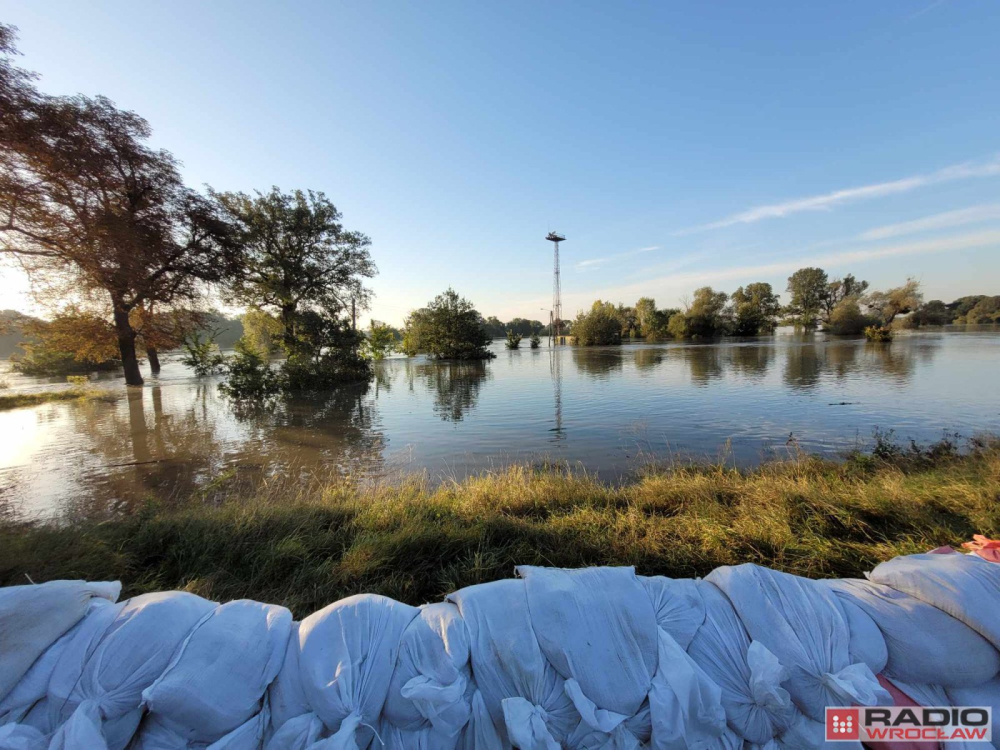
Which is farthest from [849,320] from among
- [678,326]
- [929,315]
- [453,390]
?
[453,390]

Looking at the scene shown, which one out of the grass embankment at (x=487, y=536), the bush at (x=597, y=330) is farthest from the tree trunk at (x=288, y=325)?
the bush at (x=597, y=330)

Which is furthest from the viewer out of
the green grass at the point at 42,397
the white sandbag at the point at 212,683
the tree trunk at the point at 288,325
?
the tree trunk at the point at 288,325

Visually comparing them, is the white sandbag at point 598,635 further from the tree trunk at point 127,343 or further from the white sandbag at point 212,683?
the tree trunk at point 127,343

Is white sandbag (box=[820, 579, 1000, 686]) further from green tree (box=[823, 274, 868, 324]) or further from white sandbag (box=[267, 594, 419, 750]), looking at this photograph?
green tree (box=[823, 274, 868, 324])

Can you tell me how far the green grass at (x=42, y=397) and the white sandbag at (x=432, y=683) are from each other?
70.4ft

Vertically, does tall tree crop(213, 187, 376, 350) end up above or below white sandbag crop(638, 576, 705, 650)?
above

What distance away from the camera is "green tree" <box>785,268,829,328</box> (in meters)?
70.3

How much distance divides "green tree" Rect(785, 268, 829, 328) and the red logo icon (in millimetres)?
86043

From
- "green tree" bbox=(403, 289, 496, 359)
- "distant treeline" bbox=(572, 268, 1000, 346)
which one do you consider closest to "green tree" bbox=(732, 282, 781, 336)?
"distant treeline" bbox=(572, 268, 1000, 346)

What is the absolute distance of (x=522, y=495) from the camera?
194 inches

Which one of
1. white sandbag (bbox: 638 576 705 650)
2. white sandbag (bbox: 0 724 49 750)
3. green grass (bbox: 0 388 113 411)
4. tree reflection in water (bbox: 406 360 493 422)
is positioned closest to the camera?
white sandbag (bbox: 0 724 49 750)

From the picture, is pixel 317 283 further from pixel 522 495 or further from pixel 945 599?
pixel 945 599

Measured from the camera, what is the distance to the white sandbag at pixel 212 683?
1.27 metres

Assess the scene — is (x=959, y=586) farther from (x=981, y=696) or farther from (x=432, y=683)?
(x=432, y=683)
